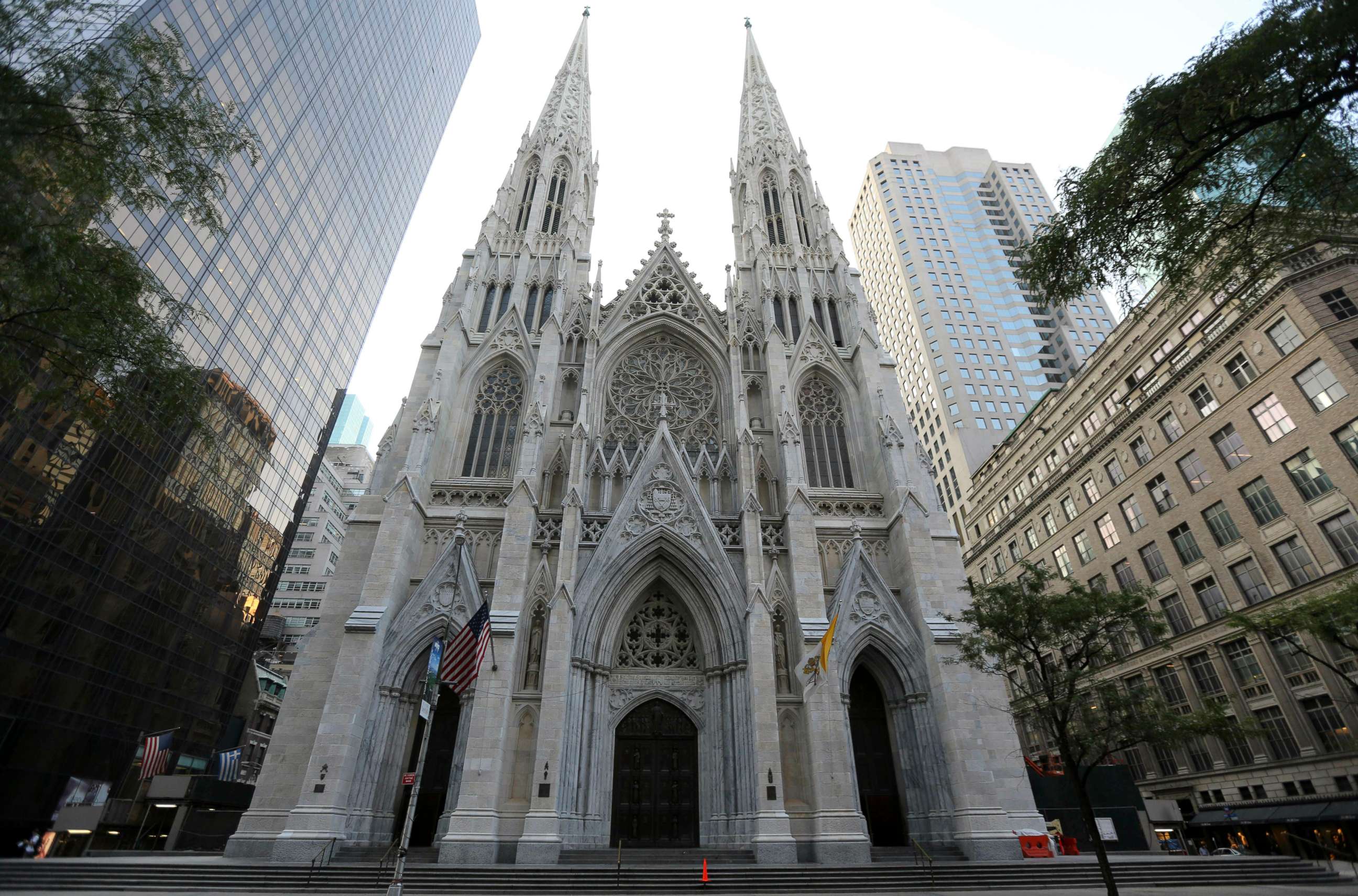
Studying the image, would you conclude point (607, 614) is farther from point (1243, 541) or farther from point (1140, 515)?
point (1140, 515)

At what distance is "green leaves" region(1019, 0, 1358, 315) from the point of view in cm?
850

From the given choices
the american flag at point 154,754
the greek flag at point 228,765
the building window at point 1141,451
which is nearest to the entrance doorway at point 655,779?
the american flag at point 154,754

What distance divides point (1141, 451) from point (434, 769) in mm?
→ 38091

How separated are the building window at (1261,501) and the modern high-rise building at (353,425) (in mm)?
148949

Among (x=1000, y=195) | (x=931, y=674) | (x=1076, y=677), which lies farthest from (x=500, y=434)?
(x=1000, y=195)

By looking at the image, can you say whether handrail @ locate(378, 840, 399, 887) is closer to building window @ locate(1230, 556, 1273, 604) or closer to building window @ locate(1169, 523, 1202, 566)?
building window @ locate(1230, 556, 1273, 604)

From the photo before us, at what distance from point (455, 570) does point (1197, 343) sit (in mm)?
36779

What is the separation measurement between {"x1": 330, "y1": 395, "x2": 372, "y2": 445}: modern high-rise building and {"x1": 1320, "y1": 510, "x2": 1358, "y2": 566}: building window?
15178cm

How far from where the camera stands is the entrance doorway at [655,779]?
20406mm

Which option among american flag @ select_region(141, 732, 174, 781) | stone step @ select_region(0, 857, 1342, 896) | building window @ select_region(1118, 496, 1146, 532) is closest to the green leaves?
stone step @ select_region(0, 857, 1342, 896)

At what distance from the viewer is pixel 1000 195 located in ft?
269

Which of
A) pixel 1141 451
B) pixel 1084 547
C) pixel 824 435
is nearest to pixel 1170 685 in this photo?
pixel 1084 547

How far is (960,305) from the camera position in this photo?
70.2m

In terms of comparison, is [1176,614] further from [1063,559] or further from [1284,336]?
[1284,336]
